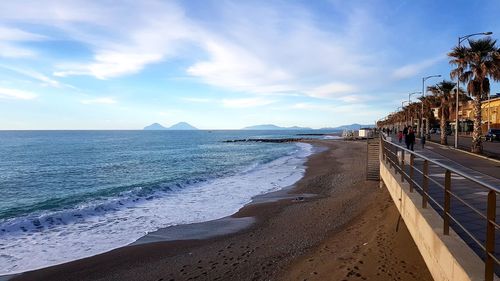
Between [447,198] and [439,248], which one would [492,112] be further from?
[447,198]

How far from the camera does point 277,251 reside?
9438mm

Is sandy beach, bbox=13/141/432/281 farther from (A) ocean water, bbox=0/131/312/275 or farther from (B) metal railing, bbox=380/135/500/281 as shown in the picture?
(B) metal railing, bbox=380/135/500/281

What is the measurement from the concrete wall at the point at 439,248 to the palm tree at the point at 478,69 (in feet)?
73.4

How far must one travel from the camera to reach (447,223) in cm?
490

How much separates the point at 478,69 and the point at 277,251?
82.4 feet

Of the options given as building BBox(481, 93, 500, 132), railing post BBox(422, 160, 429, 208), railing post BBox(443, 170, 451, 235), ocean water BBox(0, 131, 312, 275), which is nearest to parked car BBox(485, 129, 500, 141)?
building BBox(481, 93, 500, 132)

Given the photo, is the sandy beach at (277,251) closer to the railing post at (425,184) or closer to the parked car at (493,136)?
the railing post at (425,184)

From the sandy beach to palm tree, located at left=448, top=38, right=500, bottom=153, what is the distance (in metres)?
16.8

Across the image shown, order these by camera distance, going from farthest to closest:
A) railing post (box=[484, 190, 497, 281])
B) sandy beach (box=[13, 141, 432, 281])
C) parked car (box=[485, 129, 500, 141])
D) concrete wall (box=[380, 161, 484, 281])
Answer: parked car (box=[485, 129, 500, 141]) → sandy beach (box=[13, 141, 432, 281]) → concrete wall (box=[380, 161, 484, 281]) → railing post (box=[484, 190, 497, 281])

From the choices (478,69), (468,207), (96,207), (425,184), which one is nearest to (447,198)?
(425,184)

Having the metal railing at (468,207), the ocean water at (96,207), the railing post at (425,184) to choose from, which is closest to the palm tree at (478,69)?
the ocean water at (96,207)

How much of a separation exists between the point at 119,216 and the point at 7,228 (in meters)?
3.80

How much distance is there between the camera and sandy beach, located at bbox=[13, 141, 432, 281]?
7.52 meters

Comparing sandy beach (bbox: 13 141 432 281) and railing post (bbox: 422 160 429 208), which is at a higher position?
railing post (bbox: 422 160 429 208)
